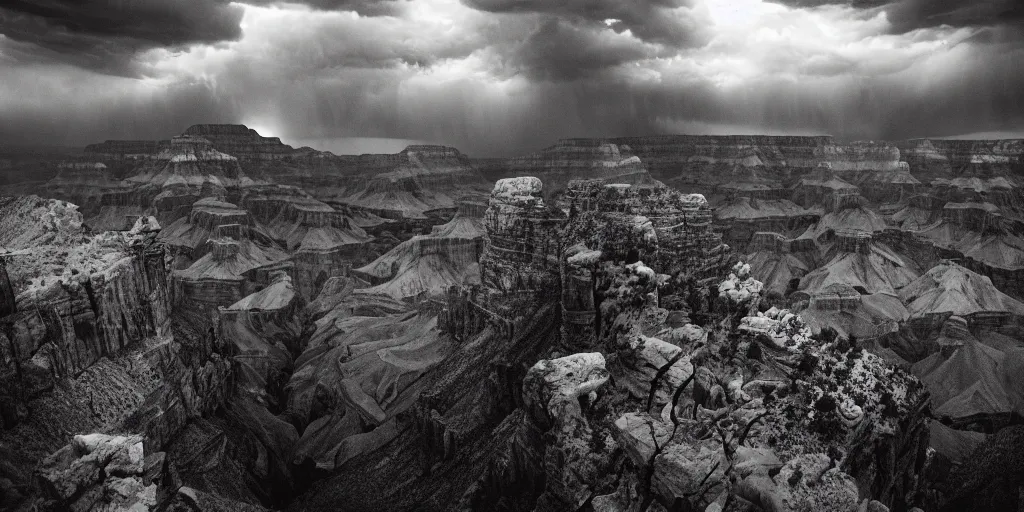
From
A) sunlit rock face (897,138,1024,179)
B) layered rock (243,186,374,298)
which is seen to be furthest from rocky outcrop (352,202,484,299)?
sunlit rock face (897,138,1024,179)

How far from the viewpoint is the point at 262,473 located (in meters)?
20.5

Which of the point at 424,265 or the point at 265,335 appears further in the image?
the point at 424,265

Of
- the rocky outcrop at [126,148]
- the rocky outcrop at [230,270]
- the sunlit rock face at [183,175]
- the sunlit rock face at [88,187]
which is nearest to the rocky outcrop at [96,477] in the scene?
Answer: the rocky outcrop at [230,270]

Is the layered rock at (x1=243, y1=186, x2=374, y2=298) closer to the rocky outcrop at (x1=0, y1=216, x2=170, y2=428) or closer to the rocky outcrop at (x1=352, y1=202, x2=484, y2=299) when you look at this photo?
the rocky outcrop at (x1=352, y1=202, x2=484, y2=299)

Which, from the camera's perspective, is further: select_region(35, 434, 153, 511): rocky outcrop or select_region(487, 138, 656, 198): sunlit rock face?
select_region(487, 138, 656, 198): sunlit rock face

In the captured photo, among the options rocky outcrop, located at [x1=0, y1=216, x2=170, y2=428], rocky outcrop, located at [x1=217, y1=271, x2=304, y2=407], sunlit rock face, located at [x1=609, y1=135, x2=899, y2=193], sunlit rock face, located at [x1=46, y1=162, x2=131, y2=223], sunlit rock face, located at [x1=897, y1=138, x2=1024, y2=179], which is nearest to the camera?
rocky outcrop, located at [x1=0, y1=216, x2=170, y2=428]

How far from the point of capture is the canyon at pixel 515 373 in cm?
1077

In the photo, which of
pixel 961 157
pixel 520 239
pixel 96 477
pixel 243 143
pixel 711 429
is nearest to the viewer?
pixel 711 429

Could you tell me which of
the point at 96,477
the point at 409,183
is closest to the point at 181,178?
the point at 409,183

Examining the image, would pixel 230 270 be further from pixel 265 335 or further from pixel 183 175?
pixel 183 175

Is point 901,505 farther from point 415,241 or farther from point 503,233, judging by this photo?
point 415,241

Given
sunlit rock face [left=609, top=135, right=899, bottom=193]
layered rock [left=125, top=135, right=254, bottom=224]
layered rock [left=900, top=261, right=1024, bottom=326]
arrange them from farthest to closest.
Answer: sunlit rock face [left=609, top=135, right=899, bottom=193] < layered rock [left=125, top=135, right=254, bottom=224] < layered rock [left=900, top=261, right=1024, bottom=326]

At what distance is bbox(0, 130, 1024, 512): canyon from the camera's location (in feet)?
35.3

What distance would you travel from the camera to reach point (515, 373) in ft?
58.2
